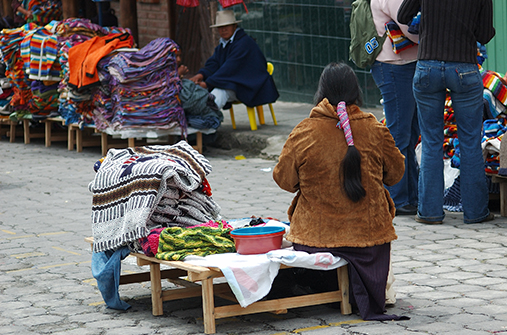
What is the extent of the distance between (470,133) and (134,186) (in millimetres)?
2858

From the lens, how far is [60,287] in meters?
5.02

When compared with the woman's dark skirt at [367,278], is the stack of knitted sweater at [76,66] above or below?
above

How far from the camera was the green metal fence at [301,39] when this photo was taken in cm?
1203

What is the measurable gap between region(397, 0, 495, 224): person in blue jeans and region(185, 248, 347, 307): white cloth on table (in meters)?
2.32

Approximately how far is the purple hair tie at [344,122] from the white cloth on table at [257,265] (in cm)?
59

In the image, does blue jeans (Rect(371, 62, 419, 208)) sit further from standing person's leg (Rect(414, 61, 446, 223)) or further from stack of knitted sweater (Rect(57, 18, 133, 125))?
stack of knitted sweater (Rect(57, 18, 133, 125))

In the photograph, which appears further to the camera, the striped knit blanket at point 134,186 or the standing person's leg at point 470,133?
the standing person's leg at point 470,133

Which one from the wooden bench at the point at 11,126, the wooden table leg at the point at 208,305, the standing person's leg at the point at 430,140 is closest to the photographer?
the wooden table leg at the point at 208,305

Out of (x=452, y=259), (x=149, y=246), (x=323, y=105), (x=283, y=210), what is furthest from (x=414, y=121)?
(x=149, y=246)

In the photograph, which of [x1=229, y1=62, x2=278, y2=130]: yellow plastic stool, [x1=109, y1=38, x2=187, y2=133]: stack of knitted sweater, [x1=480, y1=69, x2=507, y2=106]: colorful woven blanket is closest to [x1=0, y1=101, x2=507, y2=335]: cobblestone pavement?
[x1=480, y1=69, x2=507, y2=106]: colorful woven blanket

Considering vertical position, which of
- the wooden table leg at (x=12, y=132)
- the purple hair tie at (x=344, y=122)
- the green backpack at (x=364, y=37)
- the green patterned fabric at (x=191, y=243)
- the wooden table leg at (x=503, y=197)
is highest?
the green backpack at (x=364, y=37)

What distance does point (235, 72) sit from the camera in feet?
34.9

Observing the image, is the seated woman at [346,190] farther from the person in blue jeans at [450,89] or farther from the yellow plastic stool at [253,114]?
the yellow plastic stool at [253,114]

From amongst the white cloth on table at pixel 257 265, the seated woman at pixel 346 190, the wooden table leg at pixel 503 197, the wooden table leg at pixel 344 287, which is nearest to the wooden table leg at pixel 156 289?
the white cloth on table at pixel 257 265
